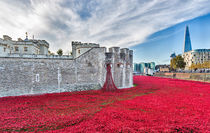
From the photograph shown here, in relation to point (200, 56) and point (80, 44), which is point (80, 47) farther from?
point (200, 56)

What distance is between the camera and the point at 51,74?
48.0ft

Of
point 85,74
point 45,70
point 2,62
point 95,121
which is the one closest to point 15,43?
point 2,62

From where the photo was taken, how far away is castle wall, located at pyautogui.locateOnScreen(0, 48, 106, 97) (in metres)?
12.7

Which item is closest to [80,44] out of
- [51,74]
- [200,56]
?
[51,74]

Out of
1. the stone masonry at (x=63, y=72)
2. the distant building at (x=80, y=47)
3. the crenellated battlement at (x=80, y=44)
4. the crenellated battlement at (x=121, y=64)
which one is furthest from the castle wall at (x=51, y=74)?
the crenellated battlement at (x=80, y=44)

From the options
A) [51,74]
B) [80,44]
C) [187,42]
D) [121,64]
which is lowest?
[51,74]

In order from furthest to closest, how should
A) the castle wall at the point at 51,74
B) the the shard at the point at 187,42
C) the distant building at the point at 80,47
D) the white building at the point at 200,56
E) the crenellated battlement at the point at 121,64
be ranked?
the the shard at the point at 187,42 < the white building at the point at 200,56 < the distant building at the point at 80,47 < the crenellated battlement at the point at 121,64 < the castle wall at the point at 51,74

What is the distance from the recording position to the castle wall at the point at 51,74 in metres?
12.7

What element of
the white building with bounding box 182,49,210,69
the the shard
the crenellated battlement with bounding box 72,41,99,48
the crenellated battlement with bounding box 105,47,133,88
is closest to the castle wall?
the crenellated battlement with bounding box 105,47,133,88

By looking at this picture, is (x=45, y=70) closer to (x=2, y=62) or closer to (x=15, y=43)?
(x=2, y=62)

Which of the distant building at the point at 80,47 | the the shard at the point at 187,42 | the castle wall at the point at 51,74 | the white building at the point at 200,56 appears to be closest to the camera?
the castle wall at the point at 51,74

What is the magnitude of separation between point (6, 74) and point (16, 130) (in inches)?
409

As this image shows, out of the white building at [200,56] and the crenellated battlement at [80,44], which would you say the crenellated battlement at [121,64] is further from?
the white building at [200,56]

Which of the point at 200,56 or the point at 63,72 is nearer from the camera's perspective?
the point at 63,72
